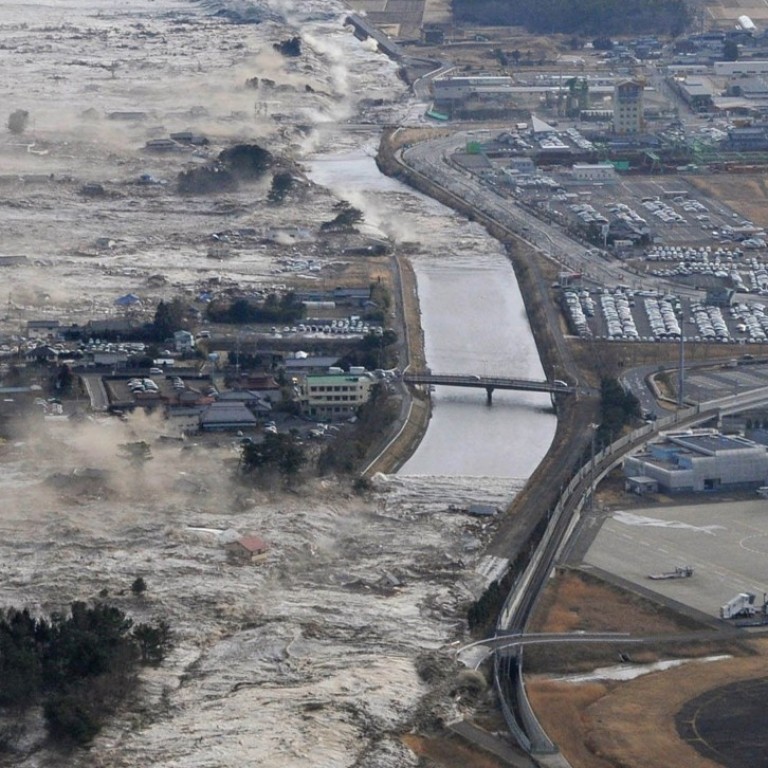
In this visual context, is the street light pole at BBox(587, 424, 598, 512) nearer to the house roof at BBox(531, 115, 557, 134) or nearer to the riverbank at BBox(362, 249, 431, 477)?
the riverbank at BBox(362, 249, 431, 477)

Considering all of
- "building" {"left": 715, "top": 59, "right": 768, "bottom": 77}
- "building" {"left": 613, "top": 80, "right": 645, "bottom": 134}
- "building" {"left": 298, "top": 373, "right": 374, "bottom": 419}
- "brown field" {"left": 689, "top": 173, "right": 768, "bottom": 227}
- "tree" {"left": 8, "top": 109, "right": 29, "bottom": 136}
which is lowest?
"building" {"left": 715, "top": 59, "right": 768, "bottom": 77}

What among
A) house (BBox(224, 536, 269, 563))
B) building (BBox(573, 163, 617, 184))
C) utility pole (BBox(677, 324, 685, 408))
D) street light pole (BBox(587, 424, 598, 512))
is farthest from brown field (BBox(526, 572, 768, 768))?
building (BBox(573, 163, 617, 184))

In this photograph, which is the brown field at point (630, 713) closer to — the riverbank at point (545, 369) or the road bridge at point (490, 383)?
the riverbank at point (545, 369)

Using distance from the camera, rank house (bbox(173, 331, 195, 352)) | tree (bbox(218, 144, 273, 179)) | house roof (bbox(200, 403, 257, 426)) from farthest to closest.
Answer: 1. tree (bbox(218, 144, 273, 179))
2. house (bbox(173, 331, 195, 352))
3. house roof (bbox(200, 403, 257, 426))

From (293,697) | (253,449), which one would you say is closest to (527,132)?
(253,449)

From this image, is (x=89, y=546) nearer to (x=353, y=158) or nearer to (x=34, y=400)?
(x=34, y=400)

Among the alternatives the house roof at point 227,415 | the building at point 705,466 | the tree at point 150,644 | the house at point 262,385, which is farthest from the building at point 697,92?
the tree at point 150,644

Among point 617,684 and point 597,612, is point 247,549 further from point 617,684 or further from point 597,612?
point 617,684
